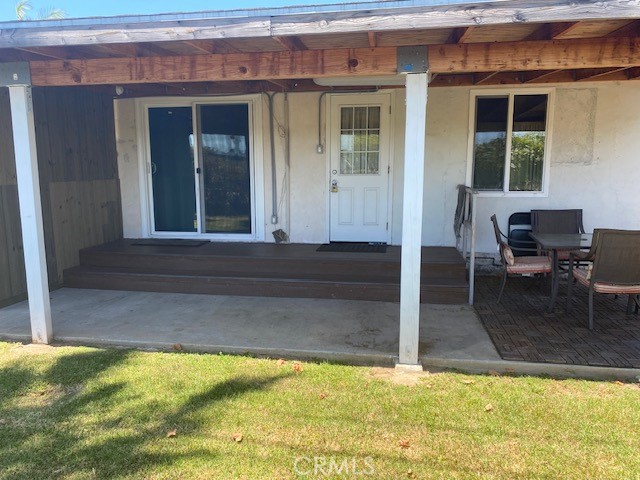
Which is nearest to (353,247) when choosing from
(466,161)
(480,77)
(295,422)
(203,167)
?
(466,161)

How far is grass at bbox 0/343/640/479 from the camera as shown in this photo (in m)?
2.47

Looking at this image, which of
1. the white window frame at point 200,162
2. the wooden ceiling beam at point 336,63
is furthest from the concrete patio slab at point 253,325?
the wooden ceiling beam at point 336,63

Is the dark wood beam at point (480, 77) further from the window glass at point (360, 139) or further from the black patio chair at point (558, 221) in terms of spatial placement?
the black patio chair at point (558, 221)

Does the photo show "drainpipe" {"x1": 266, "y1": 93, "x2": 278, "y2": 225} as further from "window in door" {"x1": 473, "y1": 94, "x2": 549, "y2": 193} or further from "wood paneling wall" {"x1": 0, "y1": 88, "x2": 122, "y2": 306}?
"window in door" {"x1": 473, "y1": 94, "x2": 549, "y2": 193}

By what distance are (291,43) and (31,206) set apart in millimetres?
2651

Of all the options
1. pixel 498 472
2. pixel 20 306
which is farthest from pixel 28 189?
pixel 498 472

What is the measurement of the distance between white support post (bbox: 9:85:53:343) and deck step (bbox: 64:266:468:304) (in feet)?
5.35

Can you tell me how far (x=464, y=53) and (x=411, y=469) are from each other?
9.36ft

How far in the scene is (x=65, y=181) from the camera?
5.96 metres

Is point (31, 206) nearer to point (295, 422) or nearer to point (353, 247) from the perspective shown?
point (295, 422)

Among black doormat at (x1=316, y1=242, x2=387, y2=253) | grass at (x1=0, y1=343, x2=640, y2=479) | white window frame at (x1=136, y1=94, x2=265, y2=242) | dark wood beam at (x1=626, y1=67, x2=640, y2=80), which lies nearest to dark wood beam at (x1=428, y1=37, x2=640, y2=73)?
grass at (x1=0, y1=343, x2=640, y2=479)

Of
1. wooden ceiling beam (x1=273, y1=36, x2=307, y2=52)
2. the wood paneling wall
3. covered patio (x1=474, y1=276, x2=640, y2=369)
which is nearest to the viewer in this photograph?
wooden ceiling beam (x1=273, y1=36, x2=307, y2=52)

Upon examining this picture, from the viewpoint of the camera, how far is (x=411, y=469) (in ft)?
8.02

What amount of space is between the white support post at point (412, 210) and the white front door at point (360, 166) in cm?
285
